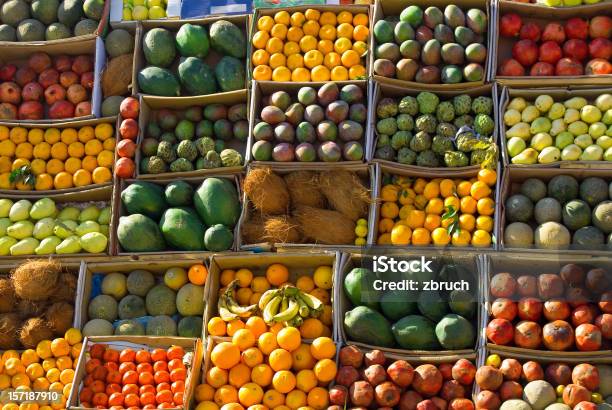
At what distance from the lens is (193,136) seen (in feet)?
18.7

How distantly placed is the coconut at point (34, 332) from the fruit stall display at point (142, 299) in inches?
9.7

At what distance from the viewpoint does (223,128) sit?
562 cm

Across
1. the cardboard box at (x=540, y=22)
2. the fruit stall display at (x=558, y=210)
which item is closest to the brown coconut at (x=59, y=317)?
the fruit stall display at (x=558, y=210)

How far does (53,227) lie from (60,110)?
1051mm

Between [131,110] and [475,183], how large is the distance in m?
2.78

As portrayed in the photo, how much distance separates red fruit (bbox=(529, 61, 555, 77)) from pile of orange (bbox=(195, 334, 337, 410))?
2605 mm

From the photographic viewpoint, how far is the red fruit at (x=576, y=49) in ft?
17.7

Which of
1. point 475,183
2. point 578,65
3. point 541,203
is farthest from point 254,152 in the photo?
point 578,65

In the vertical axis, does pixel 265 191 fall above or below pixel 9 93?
below

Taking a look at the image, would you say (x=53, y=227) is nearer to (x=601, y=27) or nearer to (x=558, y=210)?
(x=558, y=210)

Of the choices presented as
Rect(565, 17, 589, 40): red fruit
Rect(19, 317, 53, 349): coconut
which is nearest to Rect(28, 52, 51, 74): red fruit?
Rect(19, 317, 53, 349): coconut

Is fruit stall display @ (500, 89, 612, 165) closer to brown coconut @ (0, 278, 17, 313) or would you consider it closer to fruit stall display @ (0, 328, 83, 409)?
fruit stall display @ (0, 328, 83, 409)

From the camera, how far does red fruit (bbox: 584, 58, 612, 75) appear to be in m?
5.21

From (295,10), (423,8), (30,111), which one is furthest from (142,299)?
(423,8)
